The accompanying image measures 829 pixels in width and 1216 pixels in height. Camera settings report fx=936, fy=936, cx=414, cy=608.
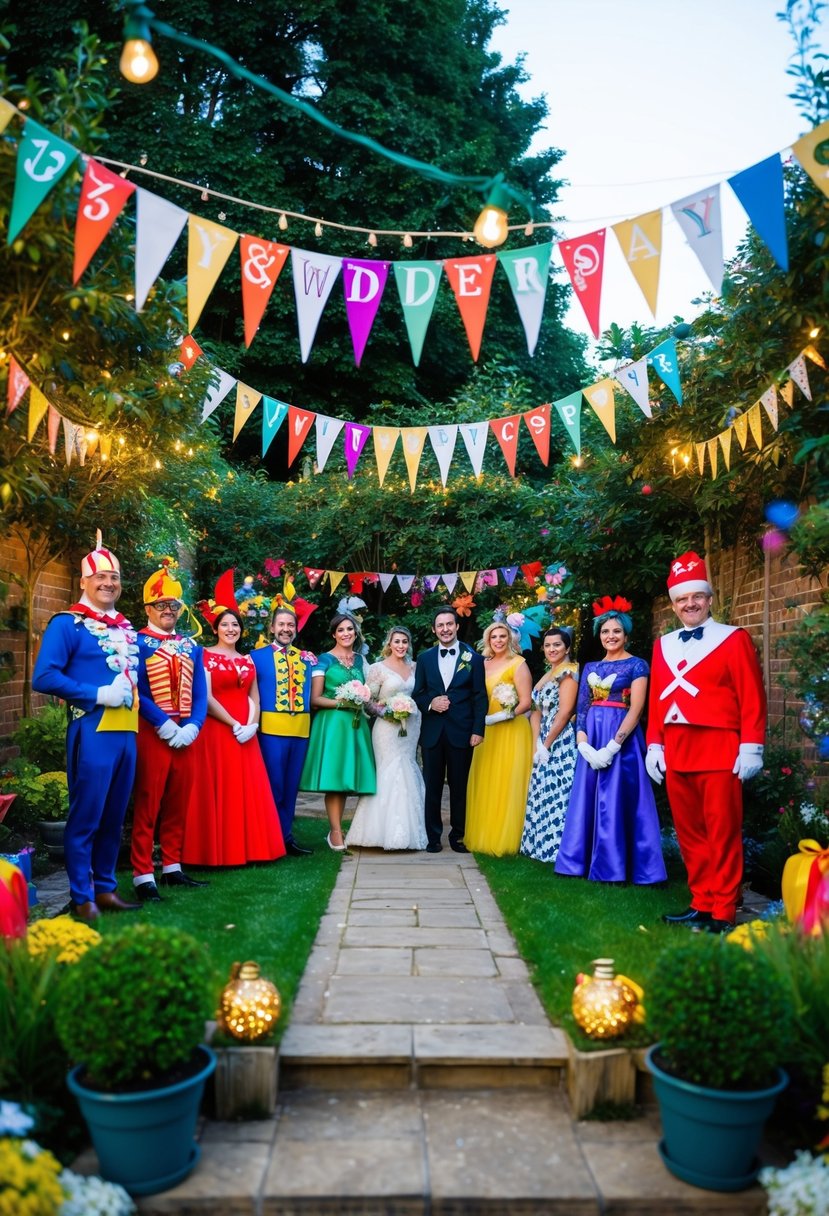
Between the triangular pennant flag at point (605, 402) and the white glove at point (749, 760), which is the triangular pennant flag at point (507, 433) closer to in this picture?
the triangular pennant flag at point (605, 402)

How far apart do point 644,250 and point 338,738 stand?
3797mm

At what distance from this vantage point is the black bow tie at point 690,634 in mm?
4895

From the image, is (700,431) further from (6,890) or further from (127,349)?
(6,890)

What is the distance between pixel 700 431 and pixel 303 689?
10.7 ft

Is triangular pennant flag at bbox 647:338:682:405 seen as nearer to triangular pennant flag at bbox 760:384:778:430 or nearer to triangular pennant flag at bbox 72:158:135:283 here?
triangular pennant flag at bbox 760:384:778:430

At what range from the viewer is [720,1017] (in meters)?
2.54

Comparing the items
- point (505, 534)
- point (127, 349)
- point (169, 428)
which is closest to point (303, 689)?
point (169, 428)

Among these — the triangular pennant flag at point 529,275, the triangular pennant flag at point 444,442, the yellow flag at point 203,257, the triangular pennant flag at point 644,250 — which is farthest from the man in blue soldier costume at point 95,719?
the triangular pennant flag at point 444,442

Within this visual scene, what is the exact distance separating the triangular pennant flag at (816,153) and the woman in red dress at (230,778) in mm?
4165

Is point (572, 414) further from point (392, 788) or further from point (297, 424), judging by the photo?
point (392, 788)

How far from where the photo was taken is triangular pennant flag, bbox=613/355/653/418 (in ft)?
19.8

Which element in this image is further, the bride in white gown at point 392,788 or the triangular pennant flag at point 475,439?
the triangular pennant flag at point 475,439

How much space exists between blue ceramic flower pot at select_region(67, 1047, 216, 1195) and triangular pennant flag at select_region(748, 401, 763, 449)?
4280 millimetres

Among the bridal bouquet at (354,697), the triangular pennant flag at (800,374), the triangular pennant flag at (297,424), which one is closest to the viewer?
the triangular pennant flag at (800,374)
